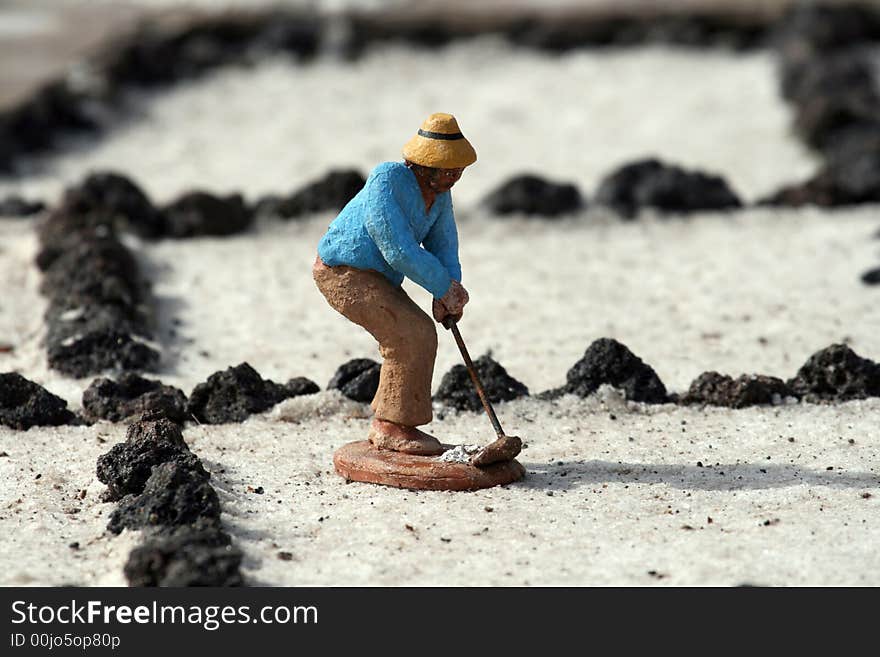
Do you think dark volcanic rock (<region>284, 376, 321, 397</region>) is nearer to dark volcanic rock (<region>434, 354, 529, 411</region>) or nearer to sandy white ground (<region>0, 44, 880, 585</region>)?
sandy white ground (<region>0, 44, 880, 585</region>)

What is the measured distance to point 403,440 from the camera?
20.5ft

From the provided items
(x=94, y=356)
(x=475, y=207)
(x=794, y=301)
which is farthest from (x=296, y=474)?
(x=475, y=207)

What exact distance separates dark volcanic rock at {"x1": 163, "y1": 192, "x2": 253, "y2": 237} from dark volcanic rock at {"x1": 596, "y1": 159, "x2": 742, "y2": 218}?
9.27ft

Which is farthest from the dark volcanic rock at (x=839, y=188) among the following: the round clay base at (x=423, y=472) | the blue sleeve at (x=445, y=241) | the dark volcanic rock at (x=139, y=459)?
the dark volcanic rock at (x=139, y=459)

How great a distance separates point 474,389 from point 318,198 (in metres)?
4.42

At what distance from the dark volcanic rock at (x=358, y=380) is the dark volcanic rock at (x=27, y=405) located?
130 cm

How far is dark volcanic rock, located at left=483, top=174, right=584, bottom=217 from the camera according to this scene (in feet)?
37.4

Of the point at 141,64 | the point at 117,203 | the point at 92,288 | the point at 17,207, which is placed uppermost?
the point at 141,64

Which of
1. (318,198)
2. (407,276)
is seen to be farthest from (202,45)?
(407,276)

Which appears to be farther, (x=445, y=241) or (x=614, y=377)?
(x=614, y=377)

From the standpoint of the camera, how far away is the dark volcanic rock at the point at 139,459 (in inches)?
237

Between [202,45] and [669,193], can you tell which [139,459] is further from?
[202,45]

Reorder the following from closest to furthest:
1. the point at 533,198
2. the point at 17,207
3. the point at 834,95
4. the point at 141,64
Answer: the point at 533,198 → the point at 17,207 → the point at 834,95 → the point at 141,64

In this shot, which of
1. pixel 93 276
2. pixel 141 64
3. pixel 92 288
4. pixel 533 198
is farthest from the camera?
pixel 141 64
